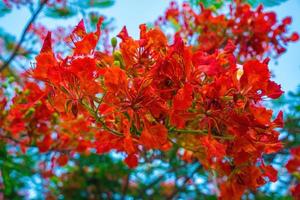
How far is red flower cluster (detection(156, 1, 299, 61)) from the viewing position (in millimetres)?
3297

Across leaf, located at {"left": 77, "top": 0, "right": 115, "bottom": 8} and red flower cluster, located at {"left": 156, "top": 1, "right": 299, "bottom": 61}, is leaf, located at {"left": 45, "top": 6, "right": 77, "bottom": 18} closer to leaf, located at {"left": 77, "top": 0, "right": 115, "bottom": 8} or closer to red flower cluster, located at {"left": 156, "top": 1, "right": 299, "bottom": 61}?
leaf, located at {"left": 77, "top": 0, "right": 115, "bottom": 8}

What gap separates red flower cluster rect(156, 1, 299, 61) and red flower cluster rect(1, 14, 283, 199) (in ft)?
6.69

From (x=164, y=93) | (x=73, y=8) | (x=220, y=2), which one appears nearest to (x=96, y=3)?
(x=73, y=8)

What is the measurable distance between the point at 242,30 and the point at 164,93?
241 cm

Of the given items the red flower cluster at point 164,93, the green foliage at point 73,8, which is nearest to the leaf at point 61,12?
the green foliage at point 73,8

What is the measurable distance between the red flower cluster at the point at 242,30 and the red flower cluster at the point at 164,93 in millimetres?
2040

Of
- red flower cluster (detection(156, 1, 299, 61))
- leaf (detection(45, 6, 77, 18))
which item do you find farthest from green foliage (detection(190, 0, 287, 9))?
leaf (detection(45, 6, 77, 18))

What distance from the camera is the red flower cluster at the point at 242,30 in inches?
130

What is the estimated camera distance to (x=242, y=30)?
11.1 feet

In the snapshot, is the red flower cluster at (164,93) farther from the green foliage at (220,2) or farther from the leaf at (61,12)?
the leaf at (61,12)

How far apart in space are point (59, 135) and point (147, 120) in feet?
5.96

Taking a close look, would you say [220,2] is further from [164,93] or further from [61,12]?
[164,93]

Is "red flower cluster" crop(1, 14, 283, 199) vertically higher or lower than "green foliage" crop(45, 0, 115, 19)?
lower

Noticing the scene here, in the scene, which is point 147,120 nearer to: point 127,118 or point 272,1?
point 127,118
